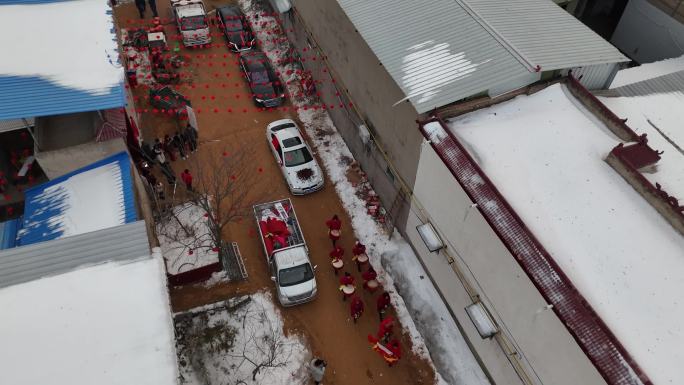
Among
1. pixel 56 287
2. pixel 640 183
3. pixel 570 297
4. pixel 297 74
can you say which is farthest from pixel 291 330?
pixel 297 74

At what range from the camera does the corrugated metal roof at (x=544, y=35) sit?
12.9 metres

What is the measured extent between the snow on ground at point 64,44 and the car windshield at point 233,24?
7467 mm

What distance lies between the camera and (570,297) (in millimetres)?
9383

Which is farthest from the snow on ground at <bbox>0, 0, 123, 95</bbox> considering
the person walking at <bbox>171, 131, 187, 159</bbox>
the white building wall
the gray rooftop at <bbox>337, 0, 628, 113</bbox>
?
the white building wall

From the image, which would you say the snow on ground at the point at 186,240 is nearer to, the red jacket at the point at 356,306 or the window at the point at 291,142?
the window at the point at 291,142

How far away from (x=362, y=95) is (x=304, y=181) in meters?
4.04

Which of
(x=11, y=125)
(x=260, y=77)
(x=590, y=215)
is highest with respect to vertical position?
(x=260, y=77)

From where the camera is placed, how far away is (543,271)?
9805 mm

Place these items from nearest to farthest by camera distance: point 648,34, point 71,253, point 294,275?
point 71,253 → point 294,275 → point 648,34

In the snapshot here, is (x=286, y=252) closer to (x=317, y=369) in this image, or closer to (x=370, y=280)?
(x=370, y=280)

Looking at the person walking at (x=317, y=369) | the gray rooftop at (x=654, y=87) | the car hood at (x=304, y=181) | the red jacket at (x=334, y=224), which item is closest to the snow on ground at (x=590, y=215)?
the gray rooftop at (x=654, y=87)

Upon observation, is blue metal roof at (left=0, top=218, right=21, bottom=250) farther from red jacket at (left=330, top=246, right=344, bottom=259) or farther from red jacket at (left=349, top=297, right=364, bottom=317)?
red jacket at (left=349, top=297, right=364, bottom=317)

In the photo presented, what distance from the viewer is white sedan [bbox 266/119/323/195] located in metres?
18.5

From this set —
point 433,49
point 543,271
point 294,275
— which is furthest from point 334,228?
point 543,271
